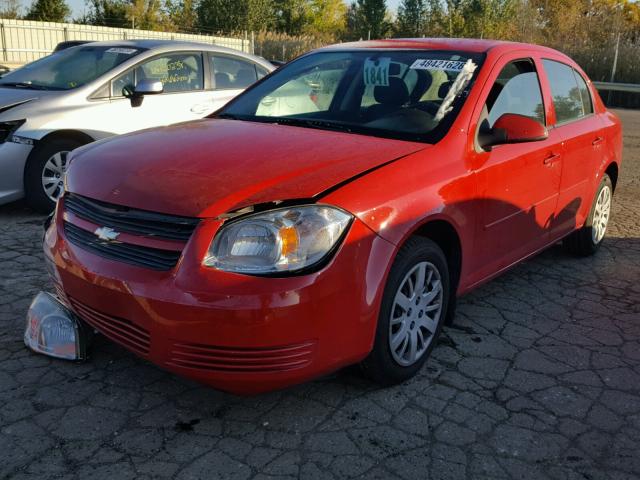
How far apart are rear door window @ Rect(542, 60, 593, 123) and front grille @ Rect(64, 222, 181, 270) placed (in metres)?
3.07

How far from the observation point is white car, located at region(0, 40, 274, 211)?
5.86 m

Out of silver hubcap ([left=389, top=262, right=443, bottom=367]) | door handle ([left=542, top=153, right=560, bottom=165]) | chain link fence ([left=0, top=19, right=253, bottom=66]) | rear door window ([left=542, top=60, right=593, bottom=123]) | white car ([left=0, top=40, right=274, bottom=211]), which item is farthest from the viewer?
chain link fence ([left=0, top=19, right=253, bottom=66])

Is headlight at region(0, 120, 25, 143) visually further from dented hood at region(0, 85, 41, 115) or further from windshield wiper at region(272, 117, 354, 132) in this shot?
windshield wiper at region(272, 117, 354, 132)

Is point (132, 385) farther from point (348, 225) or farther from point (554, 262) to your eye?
point (554, 262)

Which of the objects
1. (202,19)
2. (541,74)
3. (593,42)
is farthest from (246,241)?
(202,19)

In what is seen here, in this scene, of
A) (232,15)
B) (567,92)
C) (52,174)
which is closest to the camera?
(567,92)

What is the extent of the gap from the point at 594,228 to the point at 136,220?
160 inches

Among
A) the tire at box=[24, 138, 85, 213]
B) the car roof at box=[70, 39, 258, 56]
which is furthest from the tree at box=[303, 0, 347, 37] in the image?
the tire at box=[24, 138, 85, 213]

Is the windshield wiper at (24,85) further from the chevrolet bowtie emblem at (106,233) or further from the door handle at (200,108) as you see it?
the chevrolet bowtie emblem at (106,233)

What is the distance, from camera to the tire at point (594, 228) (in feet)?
17.5

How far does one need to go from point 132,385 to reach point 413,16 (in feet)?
186

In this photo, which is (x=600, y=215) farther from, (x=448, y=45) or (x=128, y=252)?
(x=128, y=252)

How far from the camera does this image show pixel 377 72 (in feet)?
13.2

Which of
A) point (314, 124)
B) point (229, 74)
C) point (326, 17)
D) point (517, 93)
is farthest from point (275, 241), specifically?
point (326, 17)
